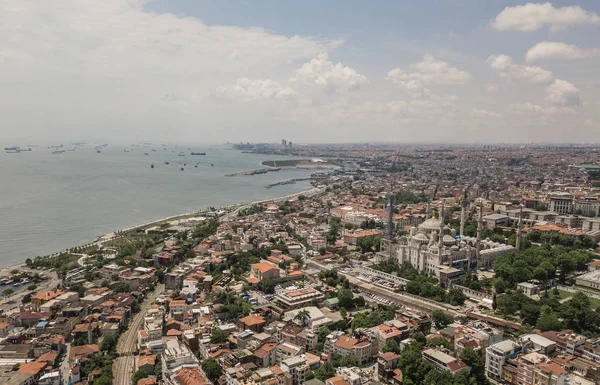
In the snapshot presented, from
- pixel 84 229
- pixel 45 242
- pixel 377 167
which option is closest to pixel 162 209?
pixel 84 229

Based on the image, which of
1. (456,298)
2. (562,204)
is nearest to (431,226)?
(456,298)

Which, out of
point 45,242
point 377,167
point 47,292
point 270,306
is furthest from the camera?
point 377,167

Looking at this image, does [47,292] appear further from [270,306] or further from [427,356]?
[427,356]

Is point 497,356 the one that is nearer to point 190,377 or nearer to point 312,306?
point 312,306

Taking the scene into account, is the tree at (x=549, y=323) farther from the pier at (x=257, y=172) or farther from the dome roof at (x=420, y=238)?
the pier at (x=257, y=172)

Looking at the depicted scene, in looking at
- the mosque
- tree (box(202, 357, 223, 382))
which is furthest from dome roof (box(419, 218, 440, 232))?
tree (box(202, 357, 223, 382))

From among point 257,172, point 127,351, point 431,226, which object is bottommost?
point 127,351

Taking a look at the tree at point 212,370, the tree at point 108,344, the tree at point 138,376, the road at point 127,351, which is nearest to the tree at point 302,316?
the tree at point 212,370
